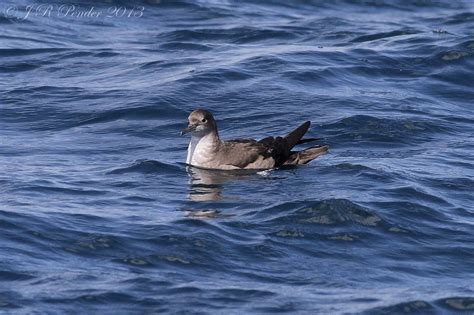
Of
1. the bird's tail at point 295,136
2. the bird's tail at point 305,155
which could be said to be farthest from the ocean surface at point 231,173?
the bird's tail at point 295,136

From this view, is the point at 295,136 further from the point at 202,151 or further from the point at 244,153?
the point at 202,151

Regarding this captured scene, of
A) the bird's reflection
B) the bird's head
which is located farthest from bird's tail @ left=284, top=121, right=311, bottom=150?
the bird's head

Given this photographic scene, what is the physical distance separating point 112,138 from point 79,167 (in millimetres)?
1758

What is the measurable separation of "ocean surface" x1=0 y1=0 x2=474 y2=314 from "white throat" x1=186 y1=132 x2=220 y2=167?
23cm

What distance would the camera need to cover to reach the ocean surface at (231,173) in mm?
10273

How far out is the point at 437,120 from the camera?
56.0 feet

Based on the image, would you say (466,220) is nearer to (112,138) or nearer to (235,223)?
(235,223)

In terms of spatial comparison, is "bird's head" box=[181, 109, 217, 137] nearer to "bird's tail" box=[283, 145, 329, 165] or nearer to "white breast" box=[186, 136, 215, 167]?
"white breast" box=[186, 136, 215, 167]

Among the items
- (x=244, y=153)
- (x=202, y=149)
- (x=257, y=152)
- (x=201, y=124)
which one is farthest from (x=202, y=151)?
(x=257, y=152)

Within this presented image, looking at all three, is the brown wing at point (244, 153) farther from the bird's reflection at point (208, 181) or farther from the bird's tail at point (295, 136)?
the bird's tail at point (295, 136)

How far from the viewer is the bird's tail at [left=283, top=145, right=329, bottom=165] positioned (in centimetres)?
1459

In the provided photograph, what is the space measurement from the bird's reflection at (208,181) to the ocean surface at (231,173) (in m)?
0.05

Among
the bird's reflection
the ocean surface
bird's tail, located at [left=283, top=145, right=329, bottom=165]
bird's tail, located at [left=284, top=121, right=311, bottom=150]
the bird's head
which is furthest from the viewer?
bird's tail, located at [left=284, top=121, right=311, bottom=150]

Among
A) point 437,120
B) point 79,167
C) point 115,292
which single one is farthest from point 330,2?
point 115,292
